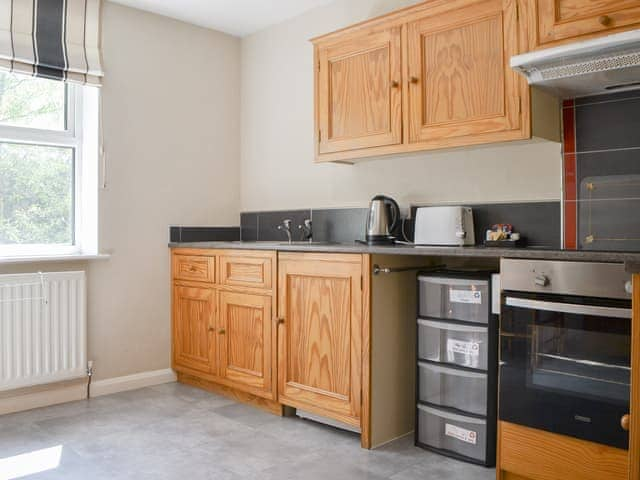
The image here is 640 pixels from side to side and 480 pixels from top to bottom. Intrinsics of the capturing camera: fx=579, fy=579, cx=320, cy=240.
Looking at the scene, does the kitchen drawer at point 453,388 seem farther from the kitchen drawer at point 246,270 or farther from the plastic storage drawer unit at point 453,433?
the kitchen drawer at point 246,270

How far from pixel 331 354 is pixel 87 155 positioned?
2.01 m

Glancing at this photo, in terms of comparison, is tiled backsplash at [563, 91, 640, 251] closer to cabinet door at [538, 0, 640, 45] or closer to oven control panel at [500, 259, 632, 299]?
cabinet door at [538, 0, 640, 45]

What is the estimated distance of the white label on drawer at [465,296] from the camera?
2.45 metres

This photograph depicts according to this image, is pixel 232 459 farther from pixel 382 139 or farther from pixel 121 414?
pixel 382 139

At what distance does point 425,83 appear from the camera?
2727 mm

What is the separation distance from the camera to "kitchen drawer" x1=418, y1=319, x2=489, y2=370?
2443 millimetres

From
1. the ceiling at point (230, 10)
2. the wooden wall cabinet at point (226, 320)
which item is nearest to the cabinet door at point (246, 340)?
the wooden wall cabinet at point (226, 320)

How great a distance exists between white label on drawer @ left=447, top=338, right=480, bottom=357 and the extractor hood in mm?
1118

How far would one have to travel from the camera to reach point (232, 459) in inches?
99.2

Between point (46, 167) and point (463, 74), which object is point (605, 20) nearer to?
point (463, 74)

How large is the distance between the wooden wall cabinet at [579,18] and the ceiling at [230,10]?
1.65m

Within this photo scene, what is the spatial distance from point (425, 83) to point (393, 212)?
2.44ft

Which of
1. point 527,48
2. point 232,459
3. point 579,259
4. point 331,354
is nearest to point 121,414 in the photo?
point 232,459

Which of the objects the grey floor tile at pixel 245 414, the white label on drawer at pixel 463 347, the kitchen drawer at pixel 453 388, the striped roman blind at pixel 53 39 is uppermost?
the striped roman blind at pixel 53 39
